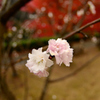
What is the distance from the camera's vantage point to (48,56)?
0.62 metres

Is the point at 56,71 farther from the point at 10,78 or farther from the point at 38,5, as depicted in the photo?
the point at 38,5

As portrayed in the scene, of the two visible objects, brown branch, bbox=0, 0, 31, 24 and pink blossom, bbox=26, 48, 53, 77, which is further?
brown branch, bbox=0, 0, 31, 24

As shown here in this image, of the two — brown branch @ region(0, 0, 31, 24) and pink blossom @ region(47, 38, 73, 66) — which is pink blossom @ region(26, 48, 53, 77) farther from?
brown branch @ region(0, 0, 31, 24)

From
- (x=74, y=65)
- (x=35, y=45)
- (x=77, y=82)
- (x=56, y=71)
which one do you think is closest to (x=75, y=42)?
(x=35, y=45)

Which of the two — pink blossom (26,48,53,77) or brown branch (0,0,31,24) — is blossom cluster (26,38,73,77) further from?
brown branch (0,0,31,24)

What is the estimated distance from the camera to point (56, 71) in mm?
5543

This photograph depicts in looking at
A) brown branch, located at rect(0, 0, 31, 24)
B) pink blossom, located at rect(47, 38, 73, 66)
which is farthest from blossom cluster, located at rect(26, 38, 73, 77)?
brown branch, located at rect(0, 0, 31, 24)

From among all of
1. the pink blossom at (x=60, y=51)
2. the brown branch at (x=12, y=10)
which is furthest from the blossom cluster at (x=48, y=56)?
the brown branch at (x=12, y=10)

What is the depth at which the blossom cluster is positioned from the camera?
608mm

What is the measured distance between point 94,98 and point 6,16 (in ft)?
10.4

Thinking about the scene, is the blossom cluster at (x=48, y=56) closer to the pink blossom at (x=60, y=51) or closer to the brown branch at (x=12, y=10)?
the pink blossom at (x=60, y=51)

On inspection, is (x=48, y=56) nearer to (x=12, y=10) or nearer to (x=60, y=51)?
(x=60, y=51)

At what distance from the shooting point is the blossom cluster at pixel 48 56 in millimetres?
608

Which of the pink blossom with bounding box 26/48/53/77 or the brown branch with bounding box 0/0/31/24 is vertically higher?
the brown branch with bounding box 0/0/31/24
